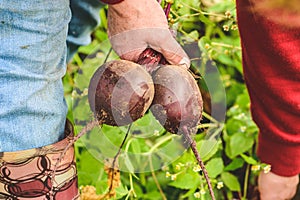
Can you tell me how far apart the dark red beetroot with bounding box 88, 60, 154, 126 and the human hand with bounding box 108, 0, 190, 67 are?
0.04 metres

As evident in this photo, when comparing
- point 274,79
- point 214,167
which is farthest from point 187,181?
point 274,79

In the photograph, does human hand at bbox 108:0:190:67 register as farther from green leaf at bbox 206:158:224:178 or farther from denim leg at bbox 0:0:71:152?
green leaf at bbox 206:158:224:178

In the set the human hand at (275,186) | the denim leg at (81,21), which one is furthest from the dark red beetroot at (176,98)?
the denim leg at (81,21)

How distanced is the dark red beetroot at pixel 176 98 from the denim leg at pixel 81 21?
1.70ft

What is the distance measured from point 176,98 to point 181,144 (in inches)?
16.8

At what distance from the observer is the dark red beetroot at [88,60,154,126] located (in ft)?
2.77

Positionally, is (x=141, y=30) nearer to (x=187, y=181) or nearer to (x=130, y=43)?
(x=130, y=43)

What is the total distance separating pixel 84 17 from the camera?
1.37 m

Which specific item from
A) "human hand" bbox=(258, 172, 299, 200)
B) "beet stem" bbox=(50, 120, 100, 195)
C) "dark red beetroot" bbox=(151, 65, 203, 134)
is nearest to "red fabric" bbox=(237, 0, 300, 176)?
"human hand" bbox=(258, 172, 299, 200)

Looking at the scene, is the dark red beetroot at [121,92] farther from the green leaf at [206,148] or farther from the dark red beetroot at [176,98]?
the green leaf at [206,148]

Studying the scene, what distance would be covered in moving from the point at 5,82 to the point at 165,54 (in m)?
0.26

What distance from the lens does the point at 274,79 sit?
38.9 inches

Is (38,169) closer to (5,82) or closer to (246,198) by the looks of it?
(5,82)

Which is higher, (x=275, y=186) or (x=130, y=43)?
(x=130, y=43)
